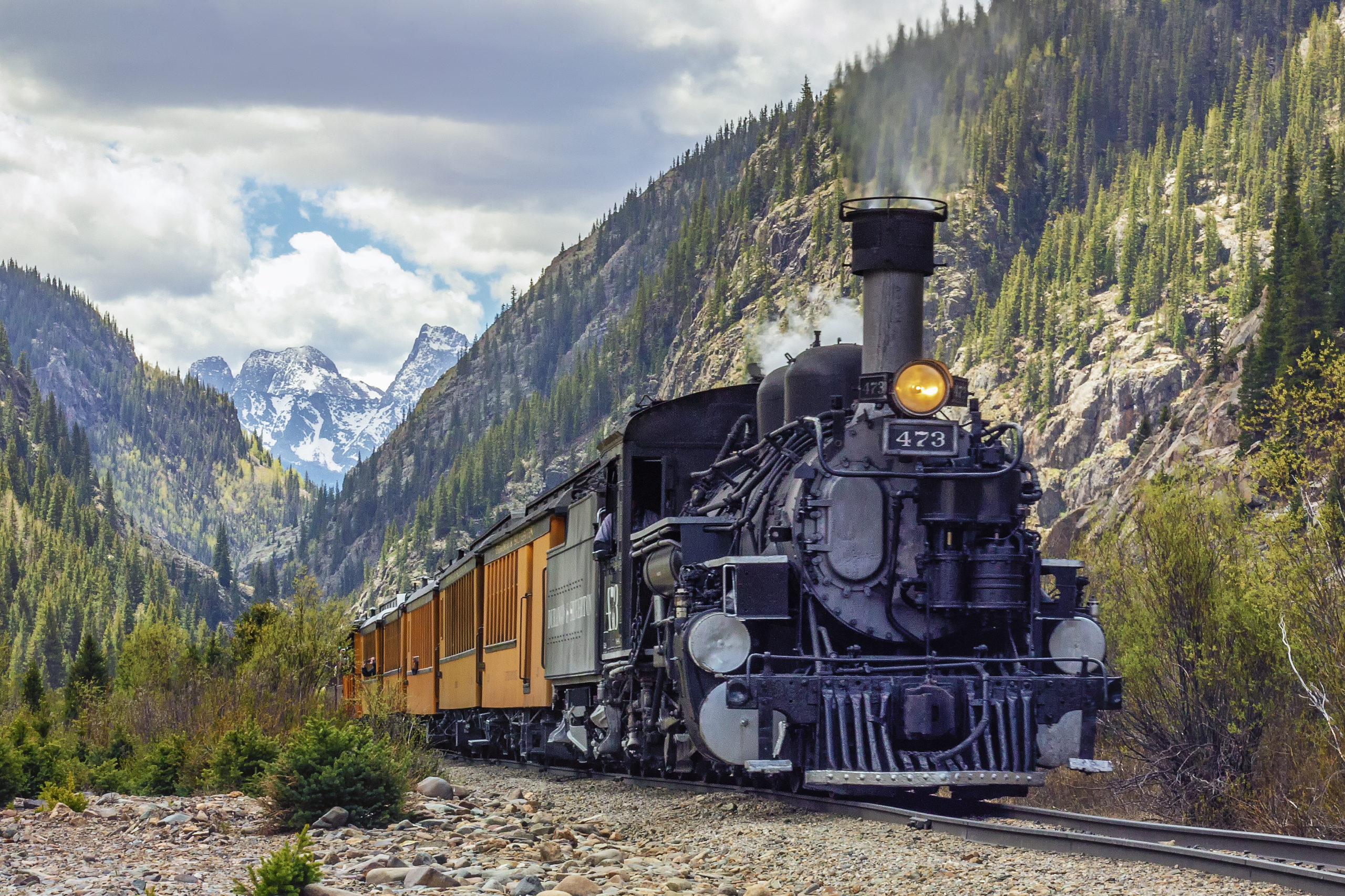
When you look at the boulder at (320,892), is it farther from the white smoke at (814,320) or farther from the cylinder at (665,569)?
the white smoke at (814,320)

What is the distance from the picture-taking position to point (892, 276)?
45.6ft

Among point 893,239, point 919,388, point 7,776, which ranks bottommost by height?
point 7,776

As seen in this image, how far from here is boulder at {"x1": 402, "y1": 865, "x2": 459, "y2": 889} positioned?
8.88 meters

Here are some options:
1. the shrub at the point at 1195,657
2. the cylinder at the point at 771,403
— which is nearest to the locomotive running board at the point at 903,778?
the cylinder at the point at 771,403

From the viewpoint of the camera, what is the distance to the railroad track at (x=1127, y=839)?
7582mm

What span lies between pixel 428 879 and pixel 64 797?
21.5ft

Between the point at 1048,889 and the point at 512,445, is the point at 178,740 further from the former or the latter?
the point at 512,445

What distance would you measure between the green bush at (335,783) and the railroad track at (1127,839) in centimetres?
358

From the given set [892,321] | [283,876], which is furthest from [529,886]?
[892,321]

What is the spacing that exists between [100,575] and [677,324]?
83077mm

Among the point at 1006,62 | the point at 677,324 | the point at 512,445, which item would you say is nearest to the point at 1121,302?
the point at 1006,62

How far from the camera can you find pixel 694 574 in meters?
12.7

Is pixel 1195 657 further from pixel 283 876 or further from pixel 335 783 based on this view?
pixel 283 876

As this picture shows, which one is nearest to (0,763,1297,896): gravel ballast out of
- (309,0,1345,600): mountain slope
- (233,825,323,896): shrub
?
(233,825,323,896): shrub
